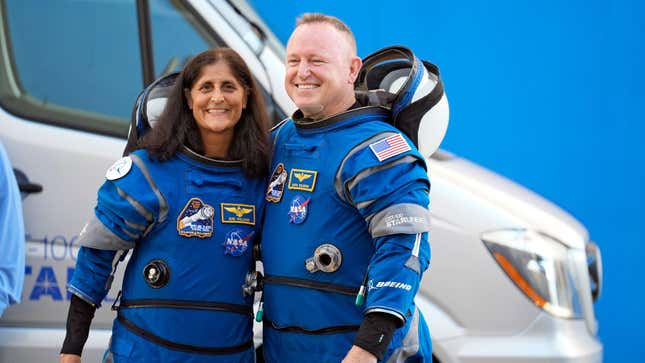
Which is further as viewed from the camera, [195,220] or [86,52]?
[86,52]

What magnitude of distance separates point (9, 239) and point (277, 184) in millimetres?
1082

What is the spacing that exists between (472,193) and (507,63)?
2554 mm

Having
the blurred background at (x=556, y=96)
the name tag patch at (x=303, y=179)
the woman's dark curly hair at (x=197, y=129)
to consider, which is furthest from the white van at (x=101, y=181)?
the blurred background at (x=556, y=96)

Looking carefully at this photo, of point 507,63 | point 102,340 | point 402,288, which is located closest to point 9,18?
point 102,340

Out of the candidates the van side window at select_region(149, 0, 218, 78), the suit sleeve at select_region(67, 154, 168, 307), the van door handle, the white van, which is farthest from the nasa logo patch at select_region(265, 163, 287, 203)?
the van door handle

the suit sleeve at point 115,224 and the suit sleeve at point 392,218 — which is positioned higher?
the suit sleeve at point 392,218

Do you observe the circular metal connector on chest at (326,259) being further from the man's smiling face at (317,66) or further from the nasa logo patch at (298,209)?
the man's smiling face at (317,66)

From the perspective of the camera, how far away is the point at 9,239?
3135 mm

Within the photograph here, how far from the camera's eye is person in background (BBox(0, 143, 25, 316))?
312 cm

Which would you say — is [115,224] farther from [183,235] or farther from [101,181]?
[101,181]

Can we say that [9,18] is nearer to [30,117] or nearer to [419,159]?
[30,117]

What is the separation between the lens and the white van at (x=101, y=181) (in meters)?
3.54

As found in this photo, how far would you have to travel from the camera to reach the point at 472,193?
144 inches

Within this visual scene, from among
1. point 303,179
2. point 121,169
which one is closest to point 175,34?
point 121,169
